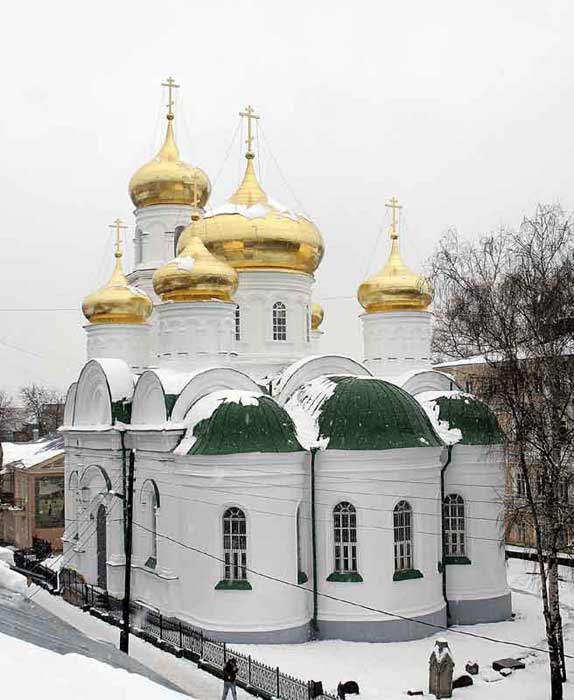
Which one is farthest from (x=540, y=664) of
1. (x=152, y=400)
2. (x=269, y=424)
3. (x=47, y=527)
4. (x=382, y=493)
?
(x=47, y=527)

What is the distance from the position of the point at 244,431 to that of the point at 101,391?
19.7 ft

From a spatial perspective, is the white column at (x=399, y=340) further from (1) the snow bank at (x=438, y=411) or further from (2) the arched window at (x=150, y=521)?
(2) the arched window at (x=150, y=521)

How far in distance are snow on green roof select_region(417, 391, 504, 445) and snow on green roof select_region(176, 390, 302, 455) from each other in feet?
13.1

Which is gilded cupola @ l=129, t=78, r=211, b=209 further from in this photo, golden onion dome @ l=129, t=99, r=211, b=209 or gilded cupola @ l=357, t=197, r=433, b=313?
gilded cupola @ l=357, t=197, r=433, b=313

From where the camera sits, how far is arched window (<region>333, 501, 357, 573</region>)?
18.2m

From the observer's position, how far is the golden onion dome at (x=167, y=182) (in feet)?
88.2

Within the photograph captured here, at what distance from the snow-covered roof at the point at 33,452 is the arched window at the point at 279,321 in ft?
36.9

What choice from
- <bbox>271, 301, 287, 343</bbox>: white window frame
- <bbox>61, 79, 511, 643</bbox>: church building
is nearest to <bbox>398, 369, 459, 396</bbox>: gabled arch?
<bbox>61, 79, 511, 643</bbox>: church building

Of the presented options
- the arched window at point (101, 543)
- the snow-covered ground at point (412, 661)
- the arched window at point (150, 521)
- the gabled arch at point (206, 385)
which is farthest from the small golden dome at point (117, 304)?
the snow-covered ground at point (412, 661)

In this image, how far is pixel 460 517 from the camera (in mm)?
20172

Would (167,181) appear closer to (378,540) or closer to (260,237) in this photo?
(260,237)

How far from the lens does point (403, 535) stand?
18.6 m

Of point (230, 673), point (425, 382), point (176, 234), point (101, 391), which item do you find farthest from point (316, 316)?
point (230, 673)

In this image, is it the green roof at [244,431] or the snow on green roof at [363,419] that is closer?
the green roof at [244,431]
